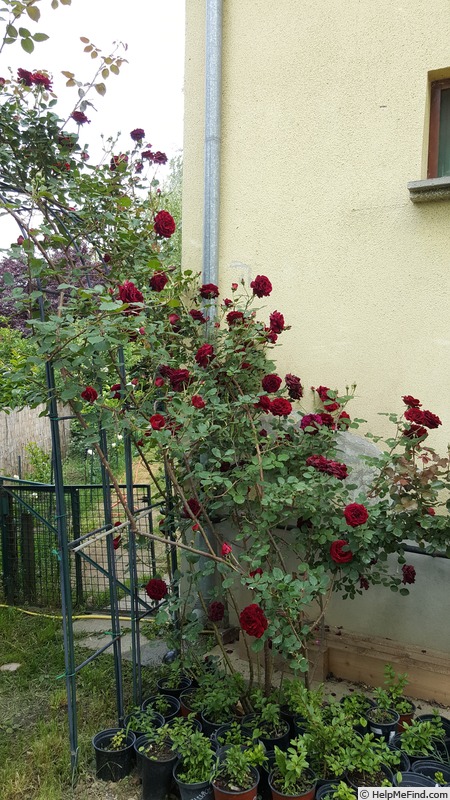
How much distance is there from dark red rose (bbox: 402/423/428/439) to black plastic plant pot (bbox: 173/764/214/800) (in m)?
1.60

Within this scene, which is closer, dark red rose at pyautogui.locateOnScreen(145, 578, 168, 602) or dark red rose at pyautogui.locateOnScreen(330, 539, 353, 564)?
dark red rose at pyautogui.locateOnScreen(330, 539, 353, 564)

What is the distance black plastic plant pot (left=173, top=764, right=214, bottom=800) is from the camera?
2098mm

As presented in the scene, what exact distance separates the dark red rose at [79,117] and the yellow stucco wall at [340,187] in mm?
981

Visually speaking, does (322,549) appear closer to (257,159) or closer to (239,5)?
(257,159)

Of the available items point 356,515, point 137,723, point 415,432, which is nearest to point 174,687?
point 137,723

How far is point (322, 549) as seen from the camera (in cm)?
275

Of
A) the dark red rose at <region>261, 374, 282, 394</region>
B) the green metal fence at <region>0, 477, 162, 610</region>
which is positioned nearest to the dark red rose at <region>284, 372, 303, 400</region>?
the dark red rose at <region>261, 374, 282, 394</region>

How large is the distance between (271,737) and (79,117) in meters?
2.94

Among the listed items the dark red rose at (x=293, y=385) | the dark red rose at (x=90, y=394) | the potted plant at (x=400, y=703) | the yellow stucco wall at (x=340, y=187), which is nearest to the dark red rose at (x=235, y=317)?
the dark red rose at (x=293, y=385)

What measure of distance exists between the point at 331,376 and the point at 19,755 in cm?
238

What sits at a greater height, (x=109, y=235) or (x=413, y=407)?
(x=109, y=235)

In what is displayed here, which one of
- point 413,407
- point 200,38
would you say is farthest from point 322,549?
point 200,38

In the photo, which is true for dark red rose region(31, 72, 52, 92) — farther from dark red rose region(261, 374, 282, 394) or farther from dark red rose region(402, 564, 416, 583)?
dark red rose region(402, 564, 416, 583)

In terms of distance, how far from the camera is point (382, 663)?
2.94 metres
